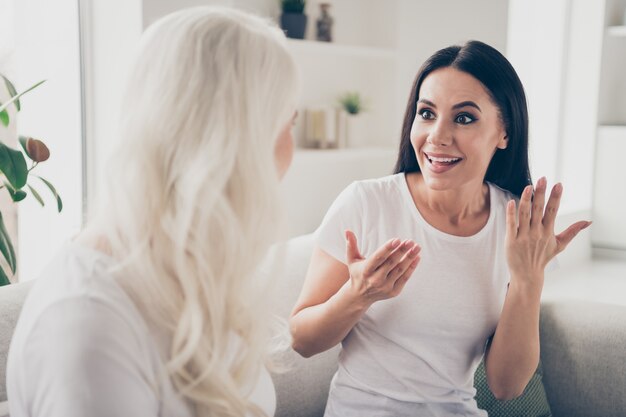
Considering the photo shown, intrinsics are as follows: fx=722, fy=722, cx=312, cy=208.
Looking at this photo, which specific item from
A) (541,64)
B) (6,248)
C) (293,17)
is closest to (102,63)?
(293,17)

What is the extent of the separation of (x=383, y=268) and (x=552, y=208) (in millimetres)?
376

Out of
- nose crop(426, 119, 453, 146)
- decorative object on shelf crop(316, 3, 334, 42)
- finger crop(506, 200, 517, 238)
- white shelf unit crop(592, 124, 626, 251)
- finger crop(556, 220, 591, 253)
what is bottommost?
white shelf unit crop(592, 124, 626, 251)

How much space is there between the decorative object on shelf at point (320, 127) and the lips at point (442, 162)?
1341 mm

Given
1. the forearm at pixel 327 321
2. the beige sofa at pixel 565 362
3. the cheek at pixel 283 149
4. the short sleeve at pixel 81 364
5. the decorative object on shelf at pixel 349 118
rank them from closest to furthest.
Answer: the short sleeve at pixel 81 364 < the cheek at pixel 283 149 < the forearm at pixel 327 321 < the beige sofa at pixel 565 362 < the decorative object on shelf at pixel 349 118

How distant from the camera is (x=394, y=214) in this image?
1485 millimetres

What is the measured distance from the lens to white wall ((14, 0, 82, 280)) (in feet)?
6.97

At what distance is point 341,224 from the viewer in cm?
144

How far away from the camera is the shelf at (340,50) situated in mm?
2525

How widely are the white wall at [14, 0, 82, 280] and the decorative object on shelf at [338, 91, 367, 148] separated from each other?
1.07 meters

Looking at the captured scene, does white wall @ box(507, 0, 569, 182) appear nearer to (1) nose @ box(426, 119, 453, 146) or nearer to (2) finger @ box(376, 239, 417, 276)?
(1) nose @ box(426, 119, 453, 146)

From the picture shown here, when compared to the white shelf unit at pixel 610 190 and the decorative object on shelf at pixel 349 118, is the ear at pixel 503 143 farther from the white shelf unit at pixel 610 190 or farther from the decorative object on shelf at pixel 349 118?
the white shelf unit at pixel 610 190

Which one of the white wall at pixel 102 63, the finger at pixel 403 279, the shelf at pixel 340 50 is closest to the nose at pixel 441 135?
the finger at pixel 403 279

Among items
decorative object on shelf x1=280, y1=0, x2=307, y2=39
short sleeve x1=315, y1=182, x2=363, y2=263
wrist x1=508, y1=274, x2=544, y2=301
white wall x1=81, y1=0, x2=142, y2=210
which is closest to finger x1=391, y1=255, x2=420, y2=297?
short sleeve x1=315, y1=182, x2=363, y2=263

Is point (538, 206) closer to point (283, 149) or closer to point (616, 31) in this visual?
point (283, 149)
